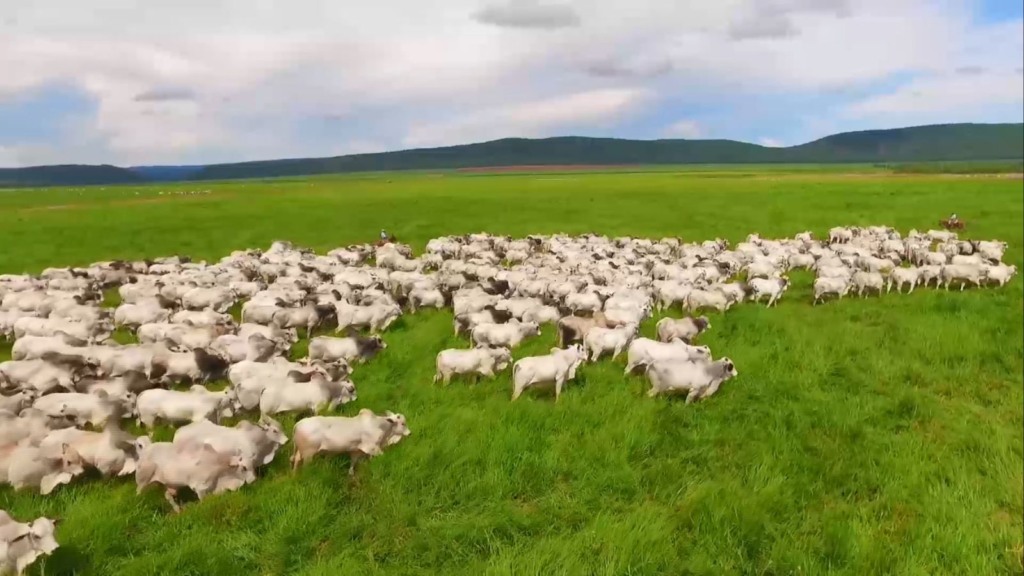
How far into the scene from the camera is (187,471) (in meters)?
7.80

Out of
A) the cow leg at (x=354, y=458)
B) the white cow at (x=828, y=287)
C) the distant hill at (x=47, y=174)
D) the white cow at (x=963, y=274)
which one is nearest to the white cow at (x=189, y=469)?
the cow leg at (x=354, y=458)

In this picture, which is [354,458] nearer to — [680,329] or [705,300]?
[680,329]

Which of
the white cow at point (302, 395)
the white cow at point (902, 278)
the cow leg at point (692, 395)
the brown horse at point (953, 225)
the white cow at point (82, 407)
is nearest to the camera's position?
the white cow at point (82, 407)

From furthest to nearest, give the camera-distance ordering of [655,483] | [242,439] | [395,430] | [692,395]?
[692,395] → [395,430] → [655,483] → [242,439]

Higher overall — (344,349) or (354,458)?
(344,349)

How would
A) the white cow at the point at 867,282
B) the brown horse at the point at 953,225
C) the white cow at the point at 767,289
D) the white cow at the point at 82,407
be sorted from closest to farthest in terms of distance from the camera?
the white cow at the point at 82,407, the white cow at the point at 767,289, the white cow at the point at 867,282, the brown horse at the point at 953,225

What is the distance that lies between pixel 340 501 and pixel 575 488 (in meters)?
2.91

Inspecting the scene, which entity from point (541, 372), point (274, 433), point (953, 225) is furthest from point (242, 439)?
point (953, 225)

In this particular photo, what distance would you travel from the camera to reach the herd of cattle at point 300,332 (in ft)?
26.8

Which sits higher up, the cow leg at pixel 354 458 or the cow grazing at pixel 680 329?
the cow grazing at pixel 680 329

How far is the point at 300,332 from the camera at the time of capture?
51.7ft

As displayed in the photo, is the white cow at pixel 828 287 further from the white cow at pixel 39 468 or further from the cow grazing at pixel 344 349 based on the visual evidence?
the white cow at pixel 39 468

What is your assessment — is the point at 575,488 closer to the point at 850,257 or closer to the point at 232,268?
the point at 232,268

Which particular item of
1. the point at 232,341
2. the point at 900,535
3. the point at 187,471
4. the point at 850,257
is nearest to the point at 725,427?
the point at 900,535
